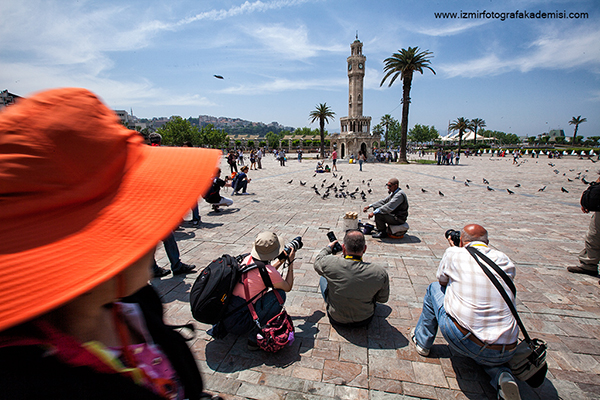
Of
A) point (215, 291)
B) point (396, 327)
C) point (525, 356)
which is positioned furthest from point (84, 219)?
point (396, 327)

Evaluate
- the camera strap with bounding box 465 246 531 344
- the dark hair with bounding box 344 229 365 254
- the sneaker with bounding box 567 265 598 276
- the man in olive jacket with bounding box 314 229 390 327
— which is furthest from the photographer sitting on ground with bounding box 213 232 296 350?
the sneaker with bounding box 567 265 598 276

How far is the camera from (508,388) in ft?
7.65

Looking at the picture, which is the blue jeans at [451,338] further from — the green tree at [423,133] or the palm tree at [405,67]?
the green tree at [423,133]

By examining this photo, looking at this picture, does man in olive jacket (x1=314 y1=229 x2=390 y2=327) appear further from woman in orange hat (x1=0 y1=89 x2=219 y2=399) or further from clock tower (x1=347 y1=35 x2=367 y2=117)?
clock tower (x1=347 y1=35 x2=367 y2=117)

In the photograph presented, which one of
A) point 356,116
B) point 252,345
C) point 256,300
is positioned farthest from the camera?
point 356,116

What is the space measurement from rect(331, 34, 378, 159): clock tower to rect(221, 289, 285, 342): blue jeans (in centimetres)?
5241

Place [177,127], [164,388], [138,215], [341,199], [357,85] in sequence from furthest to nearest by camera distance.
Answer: [177,127]
[357,85]
[341,199]
[164,388]
[138,215]

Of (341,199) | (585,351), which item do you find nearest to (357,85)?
(341,199)

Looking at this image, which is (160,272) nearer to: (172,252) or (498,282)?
(172,252)

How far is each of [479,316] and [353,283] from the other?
1.20m

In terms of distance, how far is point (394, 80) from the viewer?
3472 centimetres

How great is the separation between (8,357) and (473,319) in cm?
297

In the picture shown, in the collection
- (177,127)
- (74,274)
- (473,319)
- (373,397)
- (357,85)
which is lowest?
(373,397)

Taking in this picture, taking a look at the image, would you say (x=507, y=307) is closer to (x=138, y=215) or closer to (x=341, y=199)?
(x=138, y=215)
